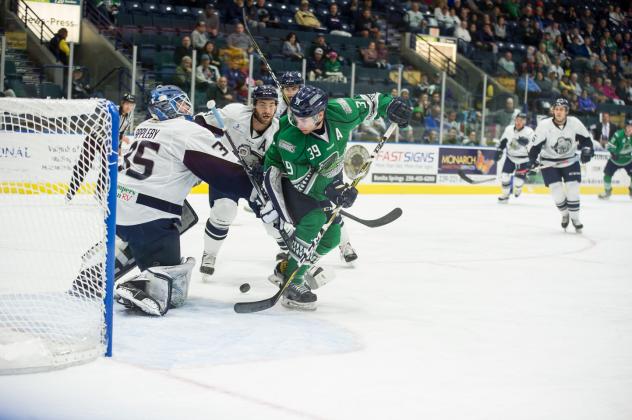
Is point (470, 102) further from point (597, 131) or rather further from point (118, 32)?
point (118, 32)

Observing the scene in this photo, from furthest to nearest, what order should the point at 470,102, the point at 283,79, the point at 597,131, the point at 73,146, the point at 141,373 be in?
the point at 597,131 → the point at 470,102 → the point at 73,146 → the point at 283,79 → the point at 141,373

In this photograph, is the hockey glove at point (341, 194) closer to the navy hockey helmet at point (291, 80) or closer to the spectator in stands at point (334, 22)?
the navy hockey helmet at point (291, 80)

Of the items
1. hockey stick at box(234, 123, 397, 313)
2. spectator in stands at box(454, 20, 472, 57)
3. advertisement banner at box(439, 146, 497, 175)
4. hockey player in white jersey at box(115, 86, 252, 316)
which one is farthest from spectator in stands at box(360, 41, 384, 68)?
hockey player in white jersey at box(115, 86, 252, 316)

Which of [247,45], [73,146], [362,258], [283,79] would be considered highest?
[247,45]

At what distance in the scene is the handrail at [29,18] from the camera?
10.4m

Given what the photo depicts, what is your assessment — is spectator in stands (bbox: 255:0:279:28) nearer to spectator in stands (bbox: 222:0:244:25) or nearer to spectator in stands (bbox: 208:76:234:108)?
spectator in stands (bbox: 222:0:244:25)

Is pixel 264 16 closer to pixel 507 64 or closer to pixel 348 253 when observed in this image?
pixel 507 64

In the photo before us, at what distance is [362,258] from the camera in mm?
5500

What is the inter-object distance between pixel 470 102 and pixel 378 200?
8.27 feet

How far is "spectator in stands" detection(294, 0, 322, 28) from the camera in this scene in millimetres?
12992

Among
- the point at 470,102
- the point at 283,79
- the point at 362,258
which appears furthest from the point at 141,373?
the point at 470,102

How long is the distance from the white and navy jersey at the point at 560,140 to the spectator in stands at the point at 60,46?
5255 millimetres

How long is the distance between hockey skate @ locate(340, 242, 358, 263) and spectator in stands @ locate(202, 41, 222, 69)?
5.49 meters

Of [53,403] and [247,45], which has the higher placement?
[247,45]
